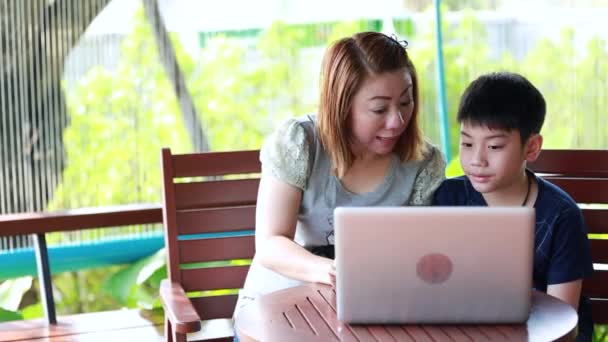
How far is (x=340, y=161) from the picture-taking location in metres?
2.57

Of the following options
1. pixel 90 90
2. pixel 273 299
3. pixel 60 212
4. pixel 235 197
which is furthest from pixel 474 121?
pixel 90 90

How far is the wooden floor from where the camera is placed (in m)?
3.08

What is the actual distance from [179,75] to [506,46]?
135 cm

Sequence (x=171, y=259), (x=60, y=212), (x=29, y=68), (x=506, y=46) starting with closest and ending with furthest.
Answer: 1. (x=171, y=259)
2. (x=60, y=212)
3. (x=29, y=68)
4. (x=506, y=46)

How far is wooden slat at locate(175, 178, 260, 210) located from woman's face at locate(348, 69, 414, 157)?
2.03ft

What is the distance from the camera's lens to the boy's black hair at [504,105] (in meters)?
2.43

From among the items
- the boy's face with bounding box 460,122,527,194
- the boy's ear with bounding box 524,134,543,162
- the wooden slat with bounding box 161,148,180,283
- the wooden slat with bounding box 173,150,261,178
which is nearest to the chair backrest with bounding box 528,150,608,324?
the boy's ear with bounding box 524,134,543,162

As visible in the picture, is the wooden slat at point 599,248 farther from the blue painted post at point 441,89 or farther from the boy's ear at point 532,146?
the blue painted post at point 441,89

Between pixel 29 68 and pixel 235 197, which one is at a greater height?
pixel 29 68

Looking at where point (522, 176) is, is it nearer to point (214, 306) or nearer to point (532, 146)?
point (532, 146)

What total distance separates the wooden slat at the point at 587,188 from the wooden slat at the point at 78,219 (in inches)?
52.5

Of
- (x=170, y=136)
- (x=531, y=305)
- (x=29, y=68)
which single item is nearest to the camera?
(x=531, y=305)

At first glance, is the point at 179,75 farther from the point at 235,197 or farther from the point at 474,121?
the point at 474,121

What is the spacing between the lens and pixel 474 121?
2443mm
